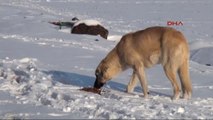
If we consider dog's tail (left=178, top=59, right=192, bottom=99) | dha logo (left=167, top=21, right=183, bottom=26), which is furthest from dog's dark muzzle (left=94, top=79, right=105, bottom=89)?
dha logo (left=167, top=21, right=183, bottom=26)

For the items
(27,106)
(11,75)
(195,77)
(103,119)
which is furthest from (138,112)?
(195,77)

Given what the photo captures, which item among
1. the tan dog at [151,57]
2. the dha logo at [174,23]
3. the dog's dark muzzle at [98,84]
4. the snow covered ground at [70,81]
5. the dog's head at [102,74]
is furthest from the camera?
the dha logo at [174,23]

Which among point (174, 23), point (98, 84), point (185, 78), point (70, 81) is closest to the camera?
point (185, 78)

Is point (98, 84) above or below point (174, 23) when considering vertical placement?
above

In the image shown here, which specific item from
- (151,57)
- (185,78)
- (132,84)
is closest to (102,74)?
(132,84)

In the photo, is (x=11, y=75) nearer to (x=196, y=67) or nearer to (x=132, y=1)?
(x=196, y=67)

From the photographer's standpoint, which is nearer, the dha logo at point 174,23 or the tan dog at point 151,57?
the tan dog at point 151,57

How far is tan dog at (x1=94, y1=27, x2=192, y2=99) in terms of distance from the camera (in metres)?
11.6

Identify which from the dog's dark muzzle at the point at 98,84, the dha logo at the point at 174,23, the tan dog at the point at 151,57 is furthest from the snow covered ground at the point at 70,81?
the dha logo at the point at 174,23

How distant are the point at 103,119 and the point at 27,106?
173 cm

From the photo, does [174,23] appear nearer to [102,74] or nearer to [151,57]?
[102,74]

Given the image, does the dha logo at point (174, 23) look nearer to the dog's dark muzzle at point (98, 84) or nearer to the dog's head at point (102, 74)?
the dog's head at point (102, 74)

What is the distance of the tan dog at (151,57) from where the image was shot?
11602 millimetres

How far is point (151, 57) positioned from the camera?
1189cm
